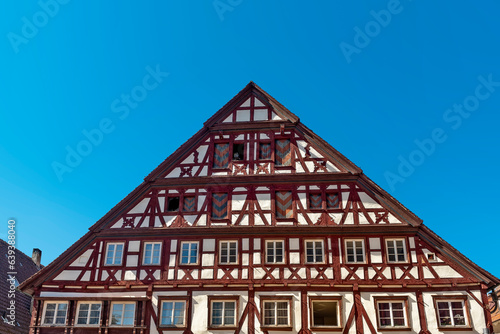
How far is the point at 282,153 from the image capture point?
28.1 m

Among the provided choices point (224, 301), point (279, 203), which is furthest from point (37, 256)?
point (279, 203)

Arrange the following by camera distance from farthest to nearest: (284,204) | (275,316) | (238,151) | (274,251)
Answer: (238,151) → (284,204) → (274,251) → (275,316)

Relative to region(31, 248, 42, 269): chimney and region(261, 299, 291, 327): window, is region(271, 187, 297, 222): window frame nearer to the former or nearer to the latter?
region(261, 299, 291, 327): window

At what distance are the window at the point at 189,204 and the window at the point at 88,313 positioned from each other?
6577 millimetres

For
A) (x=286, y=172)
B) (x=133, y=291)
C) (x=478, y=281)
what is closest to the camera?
(x=478, y=281)

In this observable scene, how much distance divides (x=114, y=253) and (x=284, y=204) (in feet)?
30.9

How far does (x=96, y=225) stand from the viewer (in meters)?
27.0

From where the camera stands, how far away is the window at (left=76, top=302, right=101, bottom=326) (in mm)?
24984

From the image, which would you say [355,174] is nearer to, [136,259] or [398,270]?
[398,270]

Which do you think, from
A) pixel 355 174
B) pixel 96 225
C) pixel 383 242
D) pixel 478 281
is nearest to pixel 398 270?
pixel 383 242

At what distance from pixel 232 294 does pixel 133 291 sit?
5.12m

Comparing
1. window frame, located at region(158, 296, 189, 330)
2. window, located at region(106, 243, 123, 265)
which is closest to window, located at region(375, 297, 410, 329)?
window frame, located at region(158, 296, 189, 330)

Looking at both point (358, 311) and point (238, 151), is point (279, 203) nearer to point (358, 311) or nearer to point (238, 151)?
point (238, 151)

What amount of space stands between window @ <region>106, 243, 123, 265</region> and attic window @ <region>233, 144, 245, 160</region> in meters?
7.93
